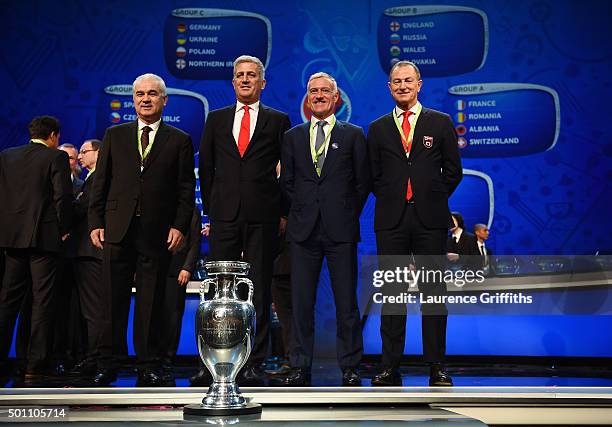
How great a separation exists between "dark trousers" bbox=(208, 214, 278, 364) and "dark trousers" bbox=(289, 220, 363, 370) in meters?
0.14

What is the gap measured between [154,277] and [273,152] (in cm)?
92

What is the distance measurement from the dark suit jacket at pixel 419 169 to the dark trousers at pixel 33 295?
6.59 ft

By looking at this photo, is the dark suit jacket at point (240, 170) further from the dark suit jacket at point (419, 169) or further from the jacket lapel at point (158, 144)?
the dark suit jacket at point (419, 169)

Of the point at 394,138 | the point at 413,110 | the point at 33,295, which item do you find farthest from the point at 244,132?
the point at 33,295

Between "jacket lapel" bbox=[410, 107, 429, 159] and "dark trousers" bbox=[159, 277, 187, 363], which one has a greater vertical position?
"jacket lapel" bbox=[410, 107, 429, 159]

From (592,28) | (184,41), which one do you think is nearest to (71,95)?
(184,41)

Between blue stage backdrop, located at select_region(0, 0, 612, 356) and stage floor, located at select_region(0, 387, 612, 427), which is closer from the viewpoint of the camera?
stage floor, located at select_region(0, 387, 612, 427)

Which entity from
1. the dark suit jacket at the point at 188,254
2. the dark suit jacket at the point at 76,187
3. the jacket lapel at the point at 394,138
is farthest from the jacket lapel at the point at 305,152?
the dark suit jacket at the point at 76,187

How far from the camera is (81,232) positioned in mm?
5348

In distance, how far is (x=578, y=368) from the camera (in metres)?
5.58

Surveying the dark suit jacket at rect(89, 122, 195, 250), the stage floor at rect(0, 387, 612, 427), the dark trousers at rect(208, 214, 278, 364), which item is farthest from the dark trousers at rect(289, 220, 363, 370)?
the dark suit jacket at rect(89, 122, 195, 250)

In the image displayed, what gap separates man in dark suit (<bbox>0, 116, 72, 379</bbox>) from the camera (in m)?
4.81

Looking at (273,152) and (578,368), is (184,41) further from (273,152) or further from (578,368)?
(578,368)

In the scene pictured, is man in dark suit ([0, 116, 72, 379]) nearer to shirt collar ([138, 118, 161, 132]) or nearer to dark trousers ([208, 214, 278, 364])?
shirt collar ([138, 118, 161, 132])
